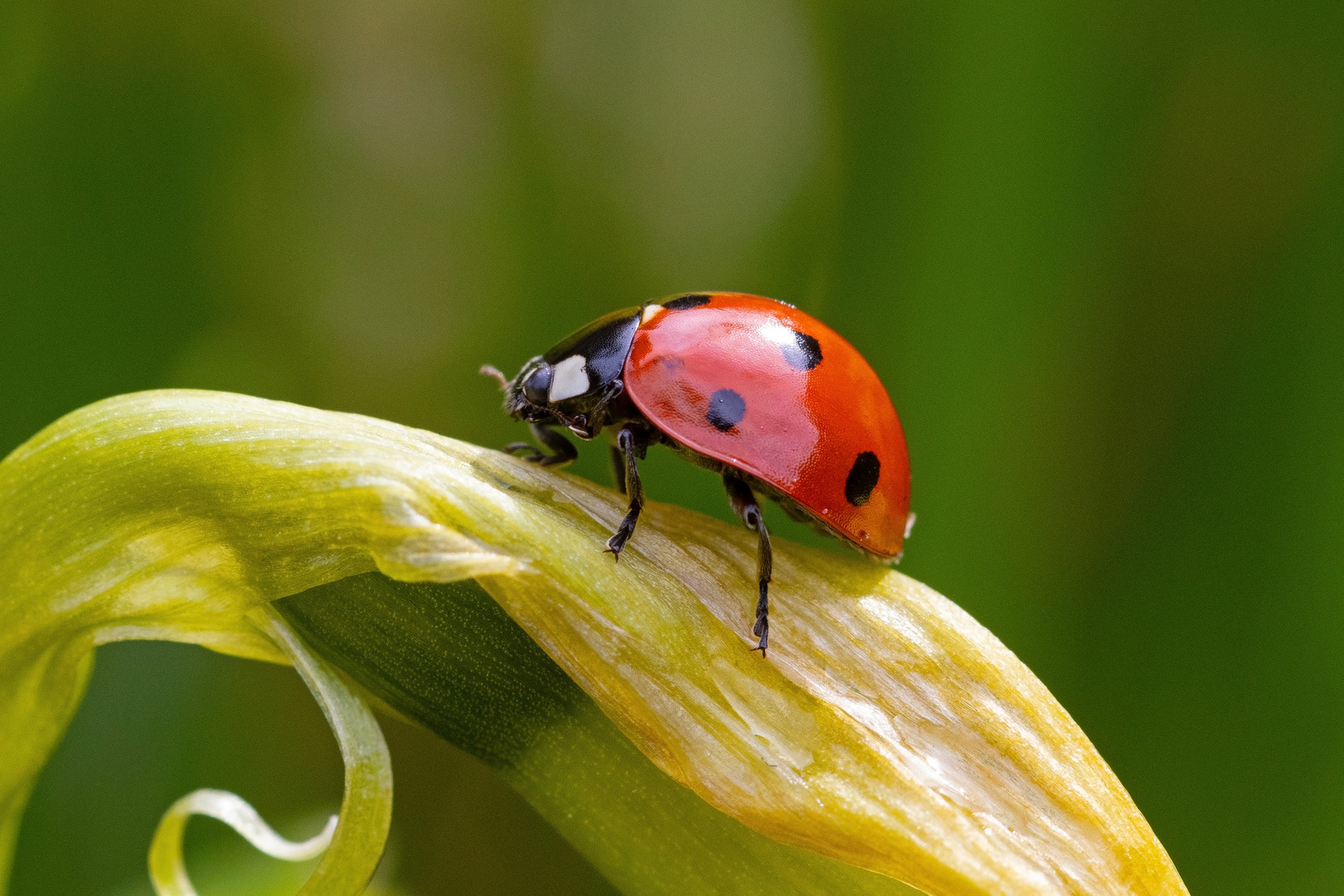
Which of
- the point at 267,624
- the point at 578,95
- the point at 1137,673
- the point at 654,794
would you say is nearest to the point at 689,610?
the point at 654,794

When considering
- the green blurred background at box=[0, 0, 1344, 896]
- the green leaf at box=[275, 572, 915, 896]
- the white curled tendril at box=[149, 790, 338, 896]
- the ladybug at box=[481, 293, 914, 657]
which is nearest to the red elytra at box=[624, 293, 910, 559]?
the ladybug at box=[481, 293, 914, 657]

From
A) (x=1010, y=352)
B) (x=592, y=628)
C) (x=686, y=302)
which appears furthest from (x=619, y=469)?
(x=1010, y=352)

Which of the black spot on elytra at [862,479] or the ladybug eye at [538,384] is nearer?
the black spot on elytra at [862,479]

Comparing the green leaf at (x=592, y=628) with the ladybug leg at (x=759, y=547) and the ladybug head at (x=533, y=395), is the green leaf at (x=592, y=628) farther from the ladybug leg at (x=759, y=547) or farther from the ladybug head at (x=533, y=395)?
the ladybug head at (x=533, y=395)

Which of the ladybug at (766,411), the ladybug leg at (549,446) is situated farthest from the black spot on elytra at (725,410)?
the ladybug leg at (549,446)

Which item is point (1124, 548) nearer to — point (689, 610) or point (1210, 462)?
point (1210, 462)

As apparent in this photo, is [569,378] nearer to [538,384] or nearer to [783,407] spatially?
[538,384]

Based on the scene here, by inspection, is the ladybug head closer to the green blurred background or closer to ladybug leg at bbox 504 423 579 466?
ladybug leg at bbox 504 423 579 466
